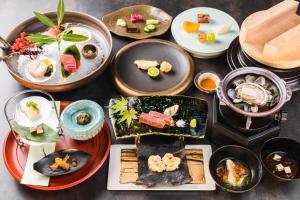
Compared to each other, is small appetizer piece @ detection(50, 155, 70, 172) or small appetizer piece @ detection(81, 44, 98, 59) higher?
small appetizer piece @ detection(81, 44, 98, 59)

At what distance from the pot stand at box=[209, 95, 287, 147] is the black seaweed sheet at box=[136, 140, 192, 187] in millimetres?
209

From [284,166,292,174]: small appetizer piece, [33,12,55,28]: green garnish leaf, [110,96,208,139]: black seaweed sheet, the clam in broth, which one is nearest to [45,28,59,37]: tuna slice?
[33,12,55,28]: green garnish leaf

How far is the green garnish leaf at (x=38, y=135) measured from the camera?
2016 millimetres

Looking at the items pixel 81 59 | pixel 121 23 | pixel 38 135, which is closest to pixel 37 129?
pixel 38 135

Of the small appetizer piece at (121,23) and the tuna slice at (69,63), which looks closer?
the tuna slice at (69,63)

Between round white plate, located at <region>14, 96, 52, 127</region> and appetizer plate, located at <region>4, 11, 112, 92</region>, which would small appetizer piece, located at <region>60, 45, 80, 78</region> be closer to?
appetizer plate, located at <region>4, 11, 112, 92</region>

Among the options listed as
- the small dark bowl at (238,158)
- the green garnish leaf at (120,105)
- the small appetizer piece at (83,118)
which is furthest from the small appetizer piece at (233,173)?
the small appetizer piece at (83,118)

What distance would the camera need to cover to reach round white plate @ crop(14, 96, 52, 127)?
6.70 ft

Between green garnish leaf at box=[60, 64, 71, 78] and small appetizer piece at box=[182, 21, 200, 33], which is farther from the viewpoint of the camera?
small appetizer piece at box=[182, 21, 200, 33]

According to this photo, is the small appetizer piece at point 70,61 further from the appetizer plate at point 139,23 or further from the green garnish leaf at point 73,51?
the appetizer plate at point 139,23

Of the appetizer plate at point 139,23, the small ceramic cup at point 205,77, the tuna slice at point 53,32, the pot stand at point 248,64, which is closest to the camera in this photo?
the pot stand at point 248,64

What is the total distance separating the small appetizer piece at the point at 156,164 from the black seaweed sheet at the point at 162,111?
0.13 m

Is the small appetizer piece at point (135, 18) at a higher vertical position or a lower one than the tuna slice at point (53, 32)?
higher

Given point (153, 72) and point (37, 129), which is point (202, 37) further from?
point (37, 129)
